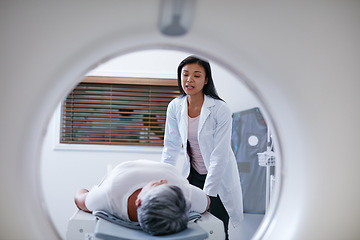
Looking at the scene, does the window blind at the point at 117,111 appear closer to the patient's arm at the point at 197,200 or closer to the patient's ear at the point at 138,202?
the patient's arm at the point at 197,200

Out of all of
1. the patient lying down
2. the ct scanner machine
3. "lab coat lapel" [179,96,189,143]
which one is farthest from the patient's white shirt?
the ct scanner machine

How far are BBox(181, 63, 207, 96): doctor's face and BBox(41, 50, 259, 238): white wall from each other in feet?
4.79

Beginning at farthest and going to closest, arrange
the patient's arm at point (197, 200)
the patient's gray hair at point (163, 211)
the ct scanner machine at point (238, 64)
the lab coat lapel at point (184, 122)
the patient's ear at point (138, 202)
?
the lab coat lapel at point (184, 122) < the patient's arm at point (197, 200) < the patient's ear at point (138, 202) < the patient's gray hair at point (163, 211) < the ct scanner machine at point (238, 64)

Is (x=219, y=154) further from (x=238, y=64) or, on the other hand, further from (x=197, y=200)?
(x=238, y=64)

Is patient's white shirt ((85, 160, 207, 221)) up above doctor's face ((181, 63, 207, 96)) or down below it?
below

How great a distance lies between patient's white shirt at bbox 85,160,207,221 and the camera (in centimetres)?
146

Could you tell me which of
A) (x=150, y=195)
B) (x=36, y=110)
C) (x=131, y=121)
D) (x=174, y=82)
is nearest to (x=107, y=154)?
(x=131, y=121)

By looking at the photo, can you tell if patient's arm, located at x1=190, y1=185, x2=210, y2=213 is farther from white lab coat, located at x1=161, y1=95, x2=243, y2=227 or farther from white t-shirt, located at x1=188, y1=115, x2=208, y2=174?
white t-shirt, located at x1=188, y1=115, x2=208, y2=174

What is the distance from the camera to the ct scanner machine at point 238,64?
2.24 ft

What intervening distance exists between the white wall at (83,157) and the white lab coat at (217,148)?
139cm

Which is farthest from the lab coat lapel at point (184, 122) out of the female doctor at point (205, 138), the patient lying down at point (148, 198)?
the patient lying down at point (148, 198)

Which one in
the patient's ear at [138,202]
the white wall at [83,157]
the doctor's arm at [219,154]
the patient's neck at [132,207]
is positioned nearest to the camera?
the patient's ear at [138,202]

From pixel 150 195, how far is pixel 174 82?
2.31m

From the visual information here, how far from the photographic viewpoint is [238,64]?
0.77 m
